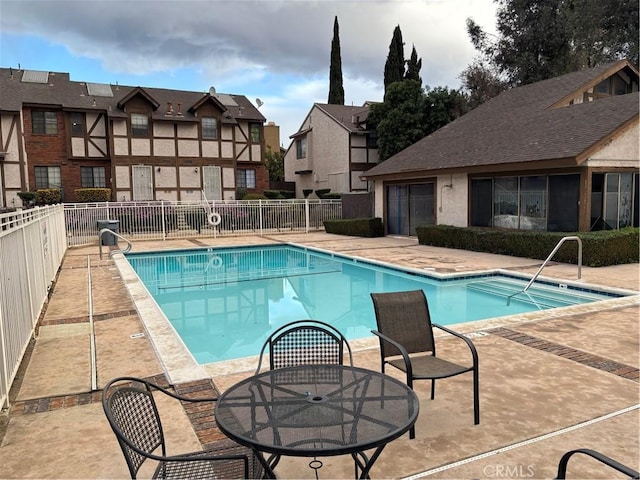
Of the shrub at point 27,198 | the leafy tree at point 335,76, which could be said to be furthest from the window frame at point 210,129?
the leafy tree at point 335,76

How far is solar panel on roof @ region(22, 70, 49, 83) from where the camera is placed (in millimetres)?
25927

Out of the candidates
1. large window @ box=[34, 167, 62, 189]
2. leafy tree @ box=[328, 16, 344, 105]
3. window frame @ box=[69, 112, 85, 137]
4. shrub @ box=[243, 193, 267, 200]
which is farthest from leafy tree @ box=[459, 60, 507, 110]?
large window @ box=[34, 167, 62, 189]

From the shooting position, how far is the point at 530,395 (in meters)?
4.06

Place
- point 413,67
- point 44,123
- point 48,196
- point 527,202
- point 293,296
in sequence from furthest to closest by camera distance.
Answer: point 413,67 < point 44,123 < point 48,196 < point 527,202 < point 293,296

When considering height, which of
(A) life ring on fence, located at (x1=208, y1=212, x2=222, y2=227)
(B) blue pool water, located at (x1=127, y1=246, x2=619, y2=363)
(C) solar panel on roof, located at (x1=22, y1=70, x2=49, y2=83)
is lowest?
(B) blue pool water, located at (x1=127, y1=246, x2=619, y2=363)

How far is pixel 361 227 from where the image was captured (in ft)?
66.3

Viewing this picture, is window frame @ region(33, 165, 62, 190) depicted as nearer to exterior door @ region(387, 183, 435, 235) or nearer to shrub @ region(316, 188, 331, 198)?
shrub @ region(316, 188, 331, 198)

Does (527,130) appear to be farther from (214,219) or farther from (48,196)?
(48,196)

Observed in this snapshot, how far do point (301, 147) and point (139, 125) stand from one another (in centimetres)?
1205

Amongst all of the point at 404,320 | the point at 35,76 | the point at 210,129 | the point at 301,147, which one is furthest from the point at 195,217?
the point at 404,320

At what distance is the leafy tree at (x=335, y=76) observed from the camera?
39.0 meters

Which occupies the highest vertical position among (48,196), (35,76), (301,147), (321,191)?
(35,76)

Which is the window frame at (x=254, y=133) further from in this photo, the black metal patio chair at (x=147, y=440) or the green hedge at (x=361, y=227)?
the black metal patio chair at (x=147, y=440)

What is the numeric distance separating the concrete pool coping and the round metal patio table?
79.3 inches
